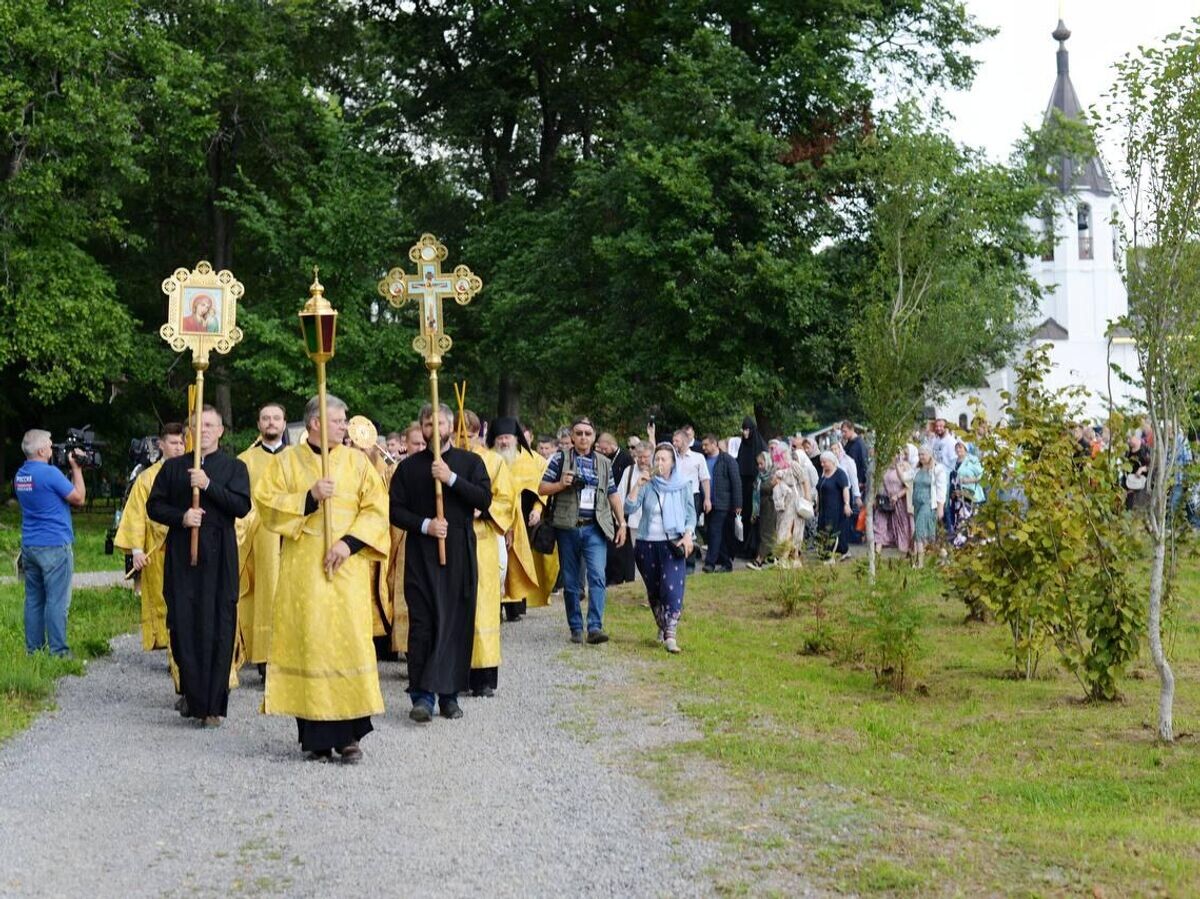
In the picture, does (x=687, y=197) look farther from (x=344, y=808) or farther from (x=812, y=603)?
(x=344, y=808)

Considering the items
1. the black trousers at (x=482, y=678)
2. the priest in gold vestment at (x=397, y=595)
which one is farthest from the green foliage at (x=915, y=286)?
the black trousers at (x=482, y=678)

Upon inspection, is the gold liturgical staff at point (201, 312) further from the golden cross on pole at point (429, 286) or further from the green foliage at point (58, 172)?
the green foliage at point (58, 172)

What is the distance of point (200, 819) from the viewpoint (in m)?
7.71

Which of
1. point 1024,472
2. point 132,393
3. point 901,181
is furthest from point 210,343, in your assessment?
point 132,393

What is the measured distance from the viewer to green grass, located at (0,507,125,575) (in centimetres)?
2200

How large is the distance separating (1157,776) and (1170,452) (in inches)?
82.7

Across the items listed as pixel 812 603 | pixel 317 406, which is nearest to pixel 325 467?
pixel 317 406

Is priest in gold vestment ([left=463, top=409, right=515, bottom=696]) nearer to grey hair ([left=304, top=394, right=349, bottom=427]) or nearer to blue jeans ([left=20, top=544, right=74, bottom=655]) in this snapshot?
grey hair ([left=304, top=394, right=349, bottom=427])

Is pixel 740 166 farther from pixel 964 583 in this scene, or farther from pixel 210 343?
pixel 210 343

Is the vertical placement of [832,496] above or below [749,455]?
below

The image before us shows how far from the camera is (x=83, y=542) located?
2592cm

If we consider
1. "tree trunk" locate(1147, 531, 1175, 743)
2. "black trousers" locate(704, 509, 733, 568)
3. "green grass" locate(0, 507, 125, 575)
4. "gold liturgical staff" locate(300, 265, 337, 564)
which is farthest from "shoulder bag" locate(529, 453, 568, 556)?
"green grass" locate(0, 507, 125, 575)

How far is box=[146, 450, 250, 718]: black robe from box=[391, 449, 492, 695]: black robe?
106cm

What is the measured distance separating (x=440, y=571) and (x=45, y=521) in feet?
11.9
